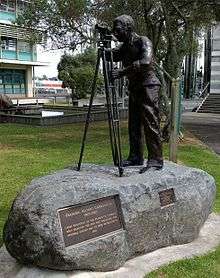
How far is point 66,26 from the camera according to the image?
18.5 metres

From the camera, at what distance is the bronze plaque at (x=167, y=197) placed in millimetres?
5258

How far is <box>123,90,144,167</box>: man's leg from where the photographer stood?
580 centimetres

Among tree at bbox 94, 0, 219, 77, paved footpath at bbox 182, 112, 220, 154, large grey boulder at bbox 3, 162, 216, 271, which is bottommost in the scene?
paved footpath at bbox 182, 112, 220, 154

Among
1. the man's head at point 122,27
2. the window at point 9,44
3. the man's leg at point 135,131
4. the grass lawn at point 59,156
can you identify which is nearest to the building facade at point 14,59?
the window at point 9,44

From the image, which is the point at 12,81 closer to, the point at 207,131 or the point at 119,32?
the point at 207,131

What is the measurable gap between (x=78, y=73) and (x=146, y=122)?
34834 mm

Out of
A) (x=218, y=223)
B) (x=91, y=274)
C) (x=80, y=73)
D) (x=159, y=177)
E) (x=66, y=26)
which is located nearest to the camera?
(x=91, y=274)

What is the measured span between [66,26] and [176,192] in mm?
14246

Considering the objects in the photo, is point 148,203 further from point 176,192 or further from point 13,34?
point 13,34

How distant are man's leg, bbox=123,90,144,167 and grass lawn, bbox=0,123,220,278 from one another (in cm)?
148

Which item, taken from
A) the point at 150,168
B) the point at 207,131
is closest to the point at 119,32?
the point at 150,168

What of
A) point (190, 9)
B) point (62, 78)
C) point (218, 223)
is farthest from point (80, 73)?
point (218, 223)

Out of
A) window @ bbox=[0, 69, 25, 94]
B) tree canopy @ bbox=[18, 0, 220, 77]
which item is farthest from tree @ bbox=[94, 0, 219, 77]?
window @ bbox=[0, 69, 25, 94]

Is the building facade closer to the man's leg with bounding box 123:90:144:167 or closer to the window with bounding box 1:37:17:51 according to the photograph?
the window with bounding box 1:37:17:51
